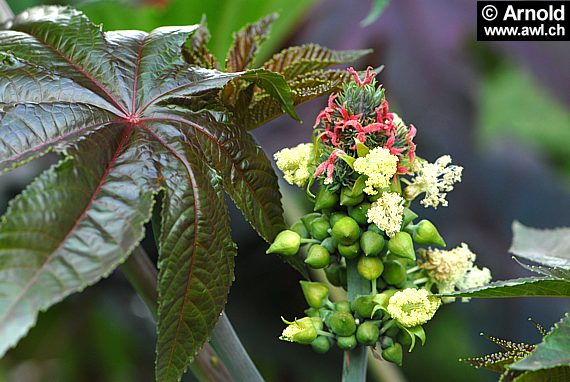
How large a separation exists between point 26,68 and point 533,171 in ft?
3.90

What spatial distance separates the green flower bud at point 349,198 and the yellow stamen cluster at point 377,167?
0.06ft

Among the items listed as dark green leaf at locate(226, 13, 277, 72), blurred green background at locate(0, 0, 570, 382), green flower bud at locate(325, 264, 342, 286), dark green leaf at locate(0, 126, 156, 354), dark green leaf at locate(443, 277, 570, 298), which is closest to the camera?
dark green leaf at locate(0, 126, 156, 354)

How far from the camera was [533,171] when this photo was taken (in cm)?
154

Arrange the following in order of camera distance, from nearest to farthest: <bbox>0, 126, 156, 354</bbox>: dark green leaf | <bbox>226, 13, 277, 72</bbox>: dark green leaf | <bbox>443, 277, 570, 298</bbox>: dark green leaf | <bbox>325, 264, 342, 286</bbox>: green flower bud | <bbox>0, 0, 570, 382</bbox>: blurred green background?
<bbox>0, 126, 156, 354</bbox>: dark green leaf, <bbox>443, 277, 570, 298</bbox>: dark green leaf, <bbox>325, 264, 342, 286</bbox>: green flower bud, <bbox>226, 13, 277, 72</bbox>: dark green leaf, <bbox>0, 0, 570, 382</bbox>: blurred green background

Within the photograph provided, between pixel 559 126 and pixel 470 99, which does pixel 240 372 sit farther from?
pixel 559 126

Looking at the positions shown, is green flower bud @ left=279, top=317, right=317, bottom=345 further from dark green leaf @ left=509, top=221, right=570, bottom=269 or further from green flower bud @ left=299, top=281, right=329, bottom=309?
dark green leaf @ left=509, top=221, right=570, bottom=269

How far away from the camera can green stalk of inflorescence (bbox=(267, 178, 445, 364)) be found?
573mm

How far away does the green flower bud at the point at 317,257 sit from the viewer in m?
0.59

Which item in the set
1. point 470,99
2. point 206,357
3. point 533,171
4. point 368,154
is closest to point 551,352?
point 368,154

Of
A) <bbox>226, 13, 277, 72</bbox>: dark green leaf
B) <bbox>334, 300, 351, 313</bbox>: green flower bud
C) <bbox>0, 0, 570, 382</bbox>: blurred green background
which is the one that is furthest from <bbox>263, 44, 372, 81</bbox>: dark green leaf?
<bbox>0, 0, 570, 382</bbox>: blurred green background

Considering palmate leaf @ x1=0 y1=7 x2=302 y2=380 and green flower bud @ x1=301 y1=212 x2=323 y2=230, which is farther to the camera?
green flower bud @ x1=301 y1=212 x2=323 y2=230

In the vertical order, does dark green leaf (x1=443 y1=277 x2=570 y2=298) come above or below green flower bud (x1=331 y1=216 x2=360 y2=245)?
below

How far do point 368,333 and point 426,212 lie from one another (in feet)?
2.55

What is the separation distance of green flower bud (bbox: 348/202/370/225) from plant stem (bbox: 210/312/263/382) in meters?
0.14
